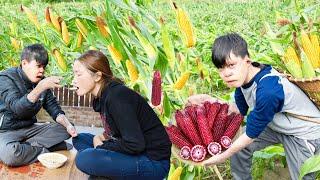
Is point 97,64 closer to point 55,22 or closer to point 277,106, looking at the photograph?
point 277,106

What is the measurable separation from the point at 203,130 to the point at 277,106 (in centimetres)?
45

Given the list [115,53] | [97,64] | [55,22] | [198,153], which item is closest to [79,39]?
[55,22]

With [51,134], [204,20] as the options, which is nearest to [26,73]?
[51,134]

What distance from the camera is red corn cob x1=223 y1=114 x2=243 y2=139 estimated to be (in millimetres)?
2842

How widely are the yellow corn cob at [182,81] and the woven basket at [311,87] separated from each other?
0.68 metres

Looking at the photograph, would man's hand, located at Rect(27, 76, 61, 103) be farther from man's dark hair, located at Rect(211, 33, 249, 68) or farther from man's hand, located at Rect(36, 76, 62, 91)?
man's dark hair, located at Rect(211, 33, 249, 68)

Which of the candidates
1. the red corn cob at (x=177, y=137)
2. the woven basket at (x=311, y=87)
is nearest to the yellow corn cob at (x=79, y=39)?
the red corn cob at (x=177, y=137)

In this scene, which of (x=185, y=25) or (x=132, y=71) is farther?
(x=132, y=71)

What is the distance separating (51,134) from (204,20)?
18.2 feet

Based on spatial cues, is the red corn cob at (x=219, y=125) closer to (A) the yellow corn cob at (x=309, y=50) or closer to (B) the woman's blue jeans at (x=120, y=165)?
(B) the woman's blue jeans at (x=120, y=165)

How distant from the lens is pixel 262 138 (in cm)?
293

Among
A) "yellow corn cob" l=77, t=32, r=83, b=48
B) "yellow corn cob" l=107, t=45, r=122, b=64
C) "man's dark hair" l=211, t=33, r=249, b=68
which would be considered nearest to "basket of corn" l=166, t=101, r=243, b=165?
"man's dark hair" l=211, t=33, r=249, b=68

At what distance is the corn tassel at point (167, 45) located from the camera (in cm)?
332

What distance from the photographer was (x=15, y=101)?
334 cm
